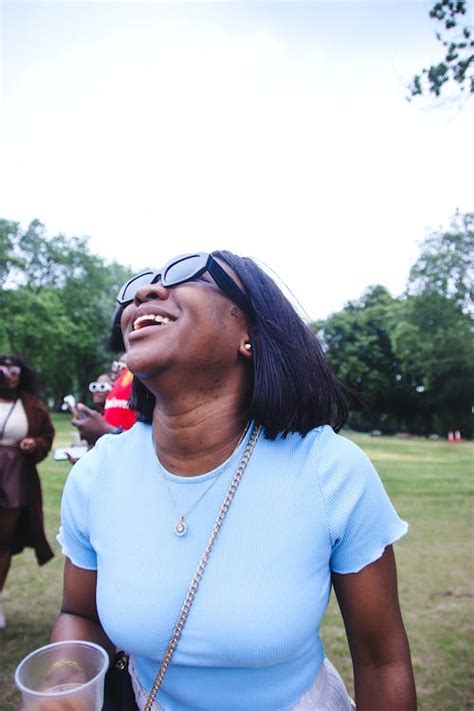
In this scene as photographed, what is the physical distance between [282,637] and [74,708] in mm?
503

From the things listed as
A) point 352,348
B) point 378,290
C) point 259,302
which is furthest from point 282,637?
point 378,290

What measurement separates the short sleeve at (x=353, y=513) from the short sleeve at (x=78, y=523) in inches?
28.7

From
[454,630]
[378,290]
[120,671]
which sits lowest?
[454,630]

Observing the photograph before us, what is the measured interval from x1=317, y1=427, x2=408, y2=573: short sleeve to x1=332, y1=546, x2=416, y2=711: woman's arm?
44 millimetres

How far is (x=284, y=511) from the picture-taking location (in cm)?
140

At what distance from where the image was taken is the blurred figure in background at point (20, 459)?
482 cm

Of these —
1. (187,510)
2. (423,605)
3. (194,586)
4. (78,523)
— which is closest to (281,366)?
(187,510)

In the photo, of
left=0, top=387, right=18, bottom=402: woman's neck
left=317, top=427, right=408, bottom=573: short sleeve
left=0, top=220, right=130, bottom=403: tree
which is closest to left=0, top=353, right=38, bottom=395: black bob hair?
left=0, top=387, right=18, bottom=402: woman's neck

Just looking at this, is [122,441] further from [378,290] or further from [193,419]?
[378,290]

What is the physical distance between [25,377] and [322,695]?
4.52 meters

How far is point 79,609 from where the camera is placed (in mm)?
1659

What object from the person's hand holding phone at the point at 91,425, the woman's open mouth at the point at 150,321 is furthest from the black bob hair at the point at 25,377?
the woman's open mouth at the point at 150,321

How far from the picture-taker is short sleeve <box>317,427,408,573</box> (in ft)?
4.55

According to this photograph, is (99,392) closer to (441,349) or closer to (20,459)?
(20,459)
